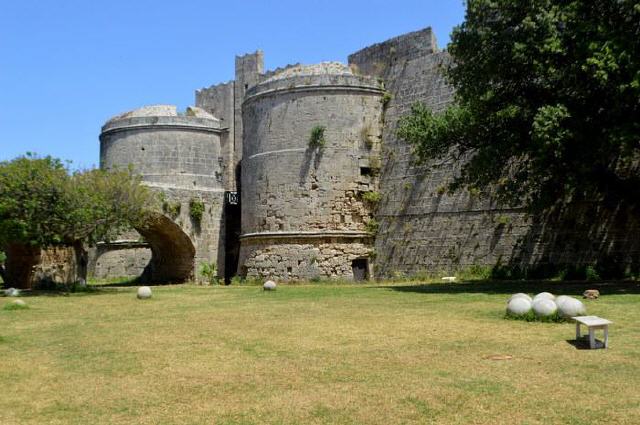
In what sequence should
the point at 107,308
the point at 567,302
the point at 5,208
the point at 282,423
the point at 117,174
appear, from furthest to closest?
the point at 117,174 < the point at 5,208 < the point at 107,308 < the point at 567,302 < the point at 282,423

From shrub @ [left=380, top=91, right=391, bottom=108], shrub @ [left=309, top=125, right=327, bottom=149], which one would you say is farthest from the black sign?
shrub @ [left=380, top=91, right=391, bottom=108]

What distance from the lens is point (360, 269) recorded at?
1110 inches

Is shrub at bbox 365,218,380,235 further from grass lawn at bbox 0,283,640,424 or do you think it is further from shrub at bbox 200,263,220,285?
grass lawn at bbox 0,283,640,424

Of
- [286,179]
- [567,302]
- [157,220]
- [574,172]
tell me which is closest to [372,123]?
[286,179]

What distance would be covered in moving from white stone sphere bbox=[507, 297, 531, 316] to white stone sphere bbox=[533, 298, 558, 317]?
0.15m

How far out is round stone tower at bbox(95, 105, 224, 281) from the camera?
3170 centimetres

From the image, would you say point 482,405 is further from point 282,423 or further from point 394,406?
point 282,423

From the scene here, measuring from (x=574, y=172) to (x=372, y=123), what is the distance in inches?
504

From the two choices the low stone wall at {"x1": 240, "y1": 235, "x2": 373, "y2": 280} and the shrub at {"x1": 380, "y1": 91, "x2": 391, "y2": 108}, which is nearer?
the low stone wall at {"x1": 240, "y1": 235, "x2": 373, "y2": 280}

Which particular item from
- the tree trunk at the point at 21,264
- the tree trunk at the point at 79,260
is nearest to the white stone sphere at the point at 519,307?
the tree trunk at the point at 79,260

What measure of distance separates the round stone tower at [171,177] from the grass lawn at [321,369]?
18214 millimetres

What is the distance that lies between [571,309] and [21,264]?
19307 mm

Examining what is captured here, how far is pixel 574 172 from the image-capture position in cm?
1684

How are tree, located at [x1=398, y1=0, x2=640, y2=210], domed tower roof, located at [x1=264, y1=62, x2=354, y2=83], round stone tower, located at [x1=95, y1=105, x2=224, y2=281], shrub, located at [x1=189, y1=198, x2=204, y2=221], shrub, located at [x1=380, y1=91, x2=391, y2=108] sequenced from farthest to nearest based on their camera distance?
round stone tower, located at [x1=95, y1=105, x2=224, y2=281], shrub, located at [x1=189, y1=198, x2=204, y2=221], shrub, located at [x1=380, y1=91, x2=391, y2=108], domed tower roof, located at [x1=264, y1=62, x2=354, y2=83], tree, located at [x1=398, y1=0, x2=640, y2=210]
